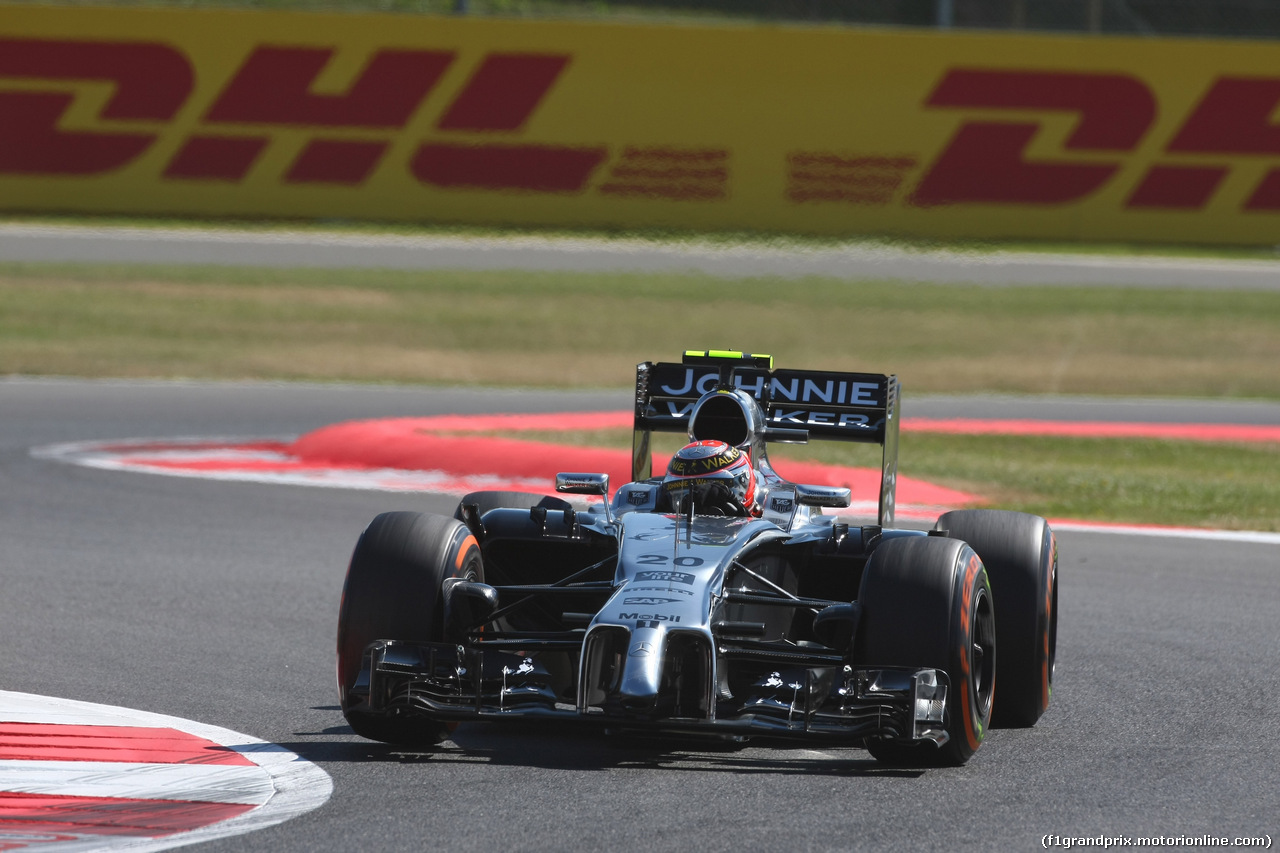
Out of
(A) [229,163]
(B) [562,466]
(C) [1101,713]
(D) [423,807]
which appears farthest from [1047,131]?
(D) [423,807]

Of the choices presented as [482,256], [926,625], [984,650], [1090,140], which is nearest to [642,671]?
[926,625]

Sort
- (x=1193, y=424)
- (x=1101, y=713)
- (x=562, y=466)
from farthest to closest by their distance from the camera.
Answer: (x=1193, y=424) < (x=562, y=466) < (x=1101, y=713)

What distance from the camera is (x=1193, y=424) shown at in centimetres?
1791

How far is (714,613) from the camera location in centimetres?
612

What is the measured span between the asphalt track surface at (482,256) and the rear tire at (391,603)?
19173 mm

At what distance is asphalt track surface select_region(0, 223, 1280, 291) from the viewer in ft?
85.0

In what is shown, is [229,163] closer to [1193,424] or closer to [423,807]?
[1193,424]

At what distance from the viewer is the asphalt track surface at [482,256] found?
85.0 feet

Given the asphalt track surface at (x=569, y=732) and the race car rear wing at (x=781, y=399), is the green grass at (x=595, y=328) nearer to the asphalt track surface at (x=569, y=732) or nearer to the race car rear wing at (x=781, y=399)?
the asphalt track surface at (x=569, y=732)

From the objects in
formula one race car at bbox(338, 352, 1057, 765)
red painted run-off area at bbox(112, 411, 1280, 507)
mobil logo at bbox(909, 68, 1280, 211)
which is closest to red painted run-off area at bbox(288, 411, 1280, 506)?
red painted run-off area at bbox(112, 411, 1280, 507)

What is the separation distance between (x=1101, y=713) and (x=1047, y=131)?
21.1 meters
